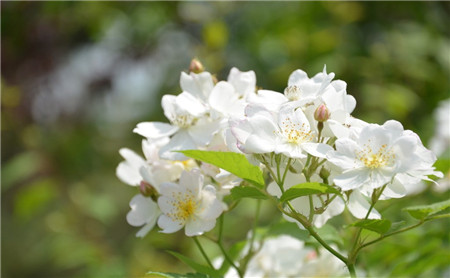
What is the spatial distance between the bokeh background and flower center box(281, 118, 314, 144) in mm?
1530

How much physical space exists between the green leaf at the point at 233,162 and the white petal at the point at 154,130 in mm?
270

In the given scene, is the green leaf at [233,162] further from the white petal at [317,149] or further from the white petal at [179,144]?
the white petal at [179,144]

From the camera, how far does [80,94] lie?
130 inches

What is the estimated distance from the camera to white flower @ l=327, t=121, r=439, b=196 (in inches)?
31.4

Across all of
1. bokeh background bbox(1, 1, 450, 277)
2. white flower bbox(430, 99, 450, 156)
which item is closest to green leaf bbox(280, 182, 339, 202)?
white flower bbox(430, 99, 450, 156)

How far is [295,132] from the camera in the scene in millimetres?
850

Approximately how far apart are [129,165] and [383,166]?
20.5 inches

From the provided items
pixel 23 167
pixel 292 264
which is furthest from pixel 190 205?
pixel 23 167

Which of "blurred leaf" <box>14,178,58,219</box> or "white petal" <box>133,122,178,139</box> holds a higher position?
"white petal" <box>133,122,178,139</box>

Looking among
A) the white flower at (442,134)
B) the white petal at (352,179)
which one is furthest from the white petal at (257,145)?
the white flower at (442,134)

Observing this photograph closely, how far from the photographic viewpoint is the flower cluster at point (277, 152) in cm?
82

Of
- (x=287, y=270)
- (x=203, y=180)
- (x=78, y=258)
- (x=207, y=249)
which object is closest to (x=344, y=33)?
(x=207, y=249)

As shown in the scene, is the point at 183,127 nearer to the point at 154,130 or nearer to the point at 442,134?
the point at 154,130

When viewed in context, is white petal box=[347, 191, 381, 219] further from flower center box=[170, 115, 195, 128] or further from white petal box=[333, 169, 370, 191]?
flower center box=[170, 115, 195, 128]
